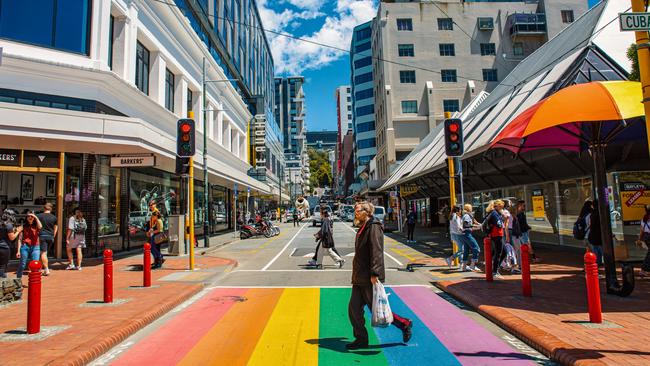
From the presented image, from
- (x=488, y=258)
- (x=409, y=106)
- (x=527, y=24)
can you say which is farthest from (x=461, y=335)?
(x=527, y=24)

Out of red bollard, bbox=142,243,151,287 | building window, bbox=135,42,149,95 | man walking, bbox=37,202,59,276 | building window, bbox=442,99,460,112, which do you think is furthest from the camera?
building window, bbox=442,99,460,112

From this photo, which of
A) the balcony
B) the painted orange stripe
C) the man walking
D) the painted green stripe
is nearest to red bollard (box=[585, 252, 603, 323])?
the painted green stripe

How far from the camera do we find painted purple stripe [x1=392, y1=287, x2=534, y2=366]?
4.98m

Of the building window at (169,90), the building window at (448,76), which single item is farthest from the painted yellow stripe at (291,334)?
the building window at (448,76)

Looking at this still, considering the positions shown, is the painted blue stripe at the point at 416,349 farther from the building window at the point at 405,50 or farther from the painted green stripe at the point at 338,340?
the building window at the point at 405,50

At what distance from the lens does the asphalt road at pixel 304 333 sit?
505 cm

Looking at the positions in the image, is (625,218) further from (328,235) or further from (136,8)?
(136,8)

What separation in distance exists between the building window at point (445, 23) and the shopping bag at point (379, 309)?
57100mm

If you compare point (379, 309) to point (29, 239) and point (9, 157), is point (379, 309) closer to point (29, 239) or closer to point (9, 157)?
point (29, 239)

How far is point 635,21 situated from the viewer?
4934 mm

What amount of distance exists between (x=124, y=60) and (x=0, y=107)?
602 cm

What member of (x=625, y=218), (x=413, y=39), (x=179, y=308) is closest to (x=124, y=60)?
(x=179, y=308)

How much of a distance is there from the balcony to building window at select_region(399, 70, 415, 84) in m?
14.4

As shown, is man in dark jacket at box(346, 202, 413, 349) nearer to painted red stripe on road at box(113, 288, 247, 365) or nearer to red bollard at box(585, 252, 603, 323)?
painted red stripe on road at box(113, 288, 247, 365)
